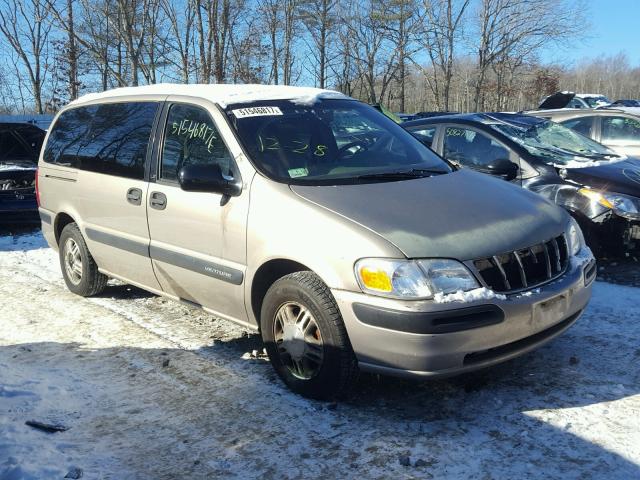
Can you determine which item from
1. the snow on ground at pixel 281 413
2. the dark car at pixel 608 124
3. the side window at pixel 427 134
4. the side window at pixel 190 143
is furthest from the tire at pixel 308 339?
the dark car at pixel 608 124

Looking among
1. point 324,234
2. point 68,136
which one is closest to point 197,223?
point 324,234

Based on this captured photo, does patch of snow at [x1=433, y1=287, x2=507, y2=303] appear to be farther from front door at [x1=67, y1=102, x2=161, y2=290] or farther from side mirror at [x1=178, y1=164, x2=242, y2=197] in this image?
front door at [x1=67, y1=102, x2=161, y2=290]

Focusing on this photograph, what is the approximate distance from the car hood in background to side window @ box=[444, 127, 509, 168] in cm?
667

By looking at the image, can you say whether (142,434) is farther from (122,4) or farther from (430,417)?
(122,4)

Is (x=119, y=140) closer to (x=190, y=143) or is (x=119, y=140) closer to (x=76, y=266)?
(x=190, y=143)

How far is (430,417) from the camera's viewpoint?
324cm

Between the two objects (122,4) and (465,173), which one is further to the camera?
(122,4)

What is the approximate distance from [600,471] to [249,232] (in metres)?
2.19

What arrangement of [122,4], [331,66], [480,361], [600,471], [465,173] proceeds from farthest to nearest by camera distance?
[331,66] < [122,4] < [465,173] < [480,361] < [600,471]

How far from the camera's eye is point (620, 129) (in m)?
8.95

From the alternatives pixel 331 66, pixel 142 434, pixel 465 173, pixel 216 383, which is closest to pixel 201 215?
pixel 216 383

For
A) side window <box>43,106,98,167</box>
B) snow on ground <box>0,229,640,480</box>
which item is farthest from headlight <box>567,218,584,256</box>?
side window <box>43,106,98,167</box>

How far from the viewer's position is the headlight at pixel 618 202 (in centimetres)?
565

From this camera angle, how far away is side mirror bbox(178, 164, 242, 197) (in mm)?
3650
